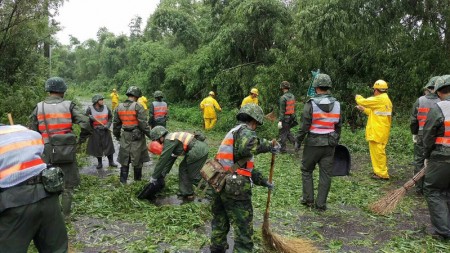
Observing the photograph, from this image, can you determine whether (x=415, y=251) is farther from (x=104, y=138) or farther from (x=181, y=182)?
(x=104, y=138)

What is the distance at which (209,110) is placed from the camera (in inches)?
587

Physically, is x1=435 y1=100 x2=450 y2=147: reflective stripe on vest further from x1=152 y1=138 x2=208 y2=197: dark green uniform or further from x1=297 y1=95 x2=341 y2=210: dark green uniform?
x1=152 y1=138 x2=208 y2=197: dark green uniform

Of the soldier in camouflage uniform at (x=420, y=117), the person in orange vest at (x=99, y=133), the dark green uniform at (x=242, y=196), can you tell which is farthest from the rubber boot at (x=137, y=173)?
the soldier in camouflage uniform at (x=420, y=117)

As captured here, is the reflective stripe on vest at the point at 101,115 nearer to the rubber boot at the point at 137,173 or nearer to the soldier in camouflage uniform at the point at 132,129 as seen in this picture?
the soldier in camouflage uniform at the point at 132,129

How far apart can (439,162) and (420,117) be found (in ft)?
7.26

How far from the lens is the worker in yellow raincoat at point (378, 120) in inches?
293

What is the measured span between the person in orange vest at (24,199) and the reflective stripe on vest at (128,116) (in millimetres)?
3834

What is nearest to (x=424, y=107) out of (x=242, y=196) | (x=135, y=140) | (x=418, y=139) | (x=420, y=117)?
(x=420, y=117)

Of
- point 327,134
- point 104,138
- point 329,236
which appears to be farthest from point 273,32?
point 329,236

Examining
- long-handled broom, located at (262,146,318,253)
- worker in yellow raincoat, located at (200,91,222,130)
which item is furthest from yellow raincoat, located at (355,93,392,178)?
worker in yellow raincoat, located at (200,91,222,130)

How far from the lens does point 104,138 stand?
9.15 metres

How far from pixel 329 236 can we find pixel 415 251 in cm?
105

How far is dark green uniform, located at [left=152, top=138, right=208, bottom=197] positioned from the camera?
19.8 ft

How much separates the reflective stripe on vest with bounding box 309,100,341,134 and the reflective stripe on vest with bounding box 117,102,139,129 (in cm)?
337
